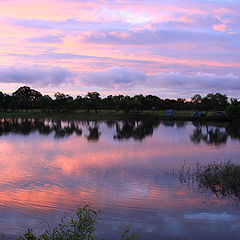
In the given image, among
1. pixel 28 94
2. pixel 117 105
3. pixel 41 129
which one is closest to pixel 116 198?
pixel 41 129

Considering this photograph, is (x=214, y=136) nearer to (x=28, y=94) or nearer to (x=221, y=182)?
(x=221, y=182)

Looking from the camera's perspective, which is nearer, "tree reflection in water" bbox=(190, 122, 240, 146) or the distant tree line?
"tree reflection in water" bbox=(190, 122, 240, 146)

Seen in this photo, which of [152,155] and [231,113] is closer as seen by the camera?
[152,155]

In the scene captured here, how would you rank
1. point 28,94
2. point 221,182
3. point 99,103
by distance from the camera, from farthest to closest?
point 28,94, point 99,103, point 221,182

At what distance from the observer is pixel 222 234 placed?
12898 millimetres

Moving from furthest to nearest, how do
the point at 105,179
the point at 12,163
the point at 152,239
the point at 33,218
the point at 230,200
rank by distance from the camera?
1. the point at 12,163
2. the point at 105,179
3. the point at 230,200
4. the point at 33,218
5. the point at 152,239

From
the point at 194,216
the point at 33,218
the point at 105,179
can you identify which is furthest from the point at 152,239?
the point at 105,179

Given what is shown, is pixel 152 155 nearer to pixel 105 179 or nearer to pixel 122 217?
pixel 105 179

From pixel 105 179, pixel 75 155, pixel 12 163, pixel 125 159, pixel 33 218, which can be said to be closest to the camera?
pixel 33 218

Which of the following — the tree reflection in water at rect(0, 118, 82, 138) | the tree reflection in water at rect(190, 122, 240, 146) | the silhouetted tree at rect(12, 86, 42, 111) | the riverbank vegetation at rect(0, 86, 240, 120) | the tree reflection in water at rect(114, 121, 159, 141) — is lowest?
the tree reflection in water at rect(190, 122, 240, 146)

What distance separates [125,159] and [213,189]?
1345 centimetres

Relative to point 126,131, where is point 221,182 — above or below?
below

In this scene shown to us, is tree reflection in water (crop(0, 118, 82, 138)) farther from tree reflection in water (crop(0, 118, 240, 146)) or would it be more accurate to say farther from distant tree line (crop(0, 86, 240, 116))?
distant tree line (crop(0, 86, 240, 116))

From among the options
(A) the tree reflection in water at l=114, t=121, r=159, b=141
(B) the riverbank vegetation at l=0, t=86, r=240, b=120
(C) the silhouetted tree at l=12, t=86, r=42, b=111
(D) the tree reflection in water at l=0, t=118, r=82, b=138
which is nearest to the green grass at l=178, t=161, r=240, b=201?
(A) the tree reflection in water at l=114, t=121, r=159, b=141
